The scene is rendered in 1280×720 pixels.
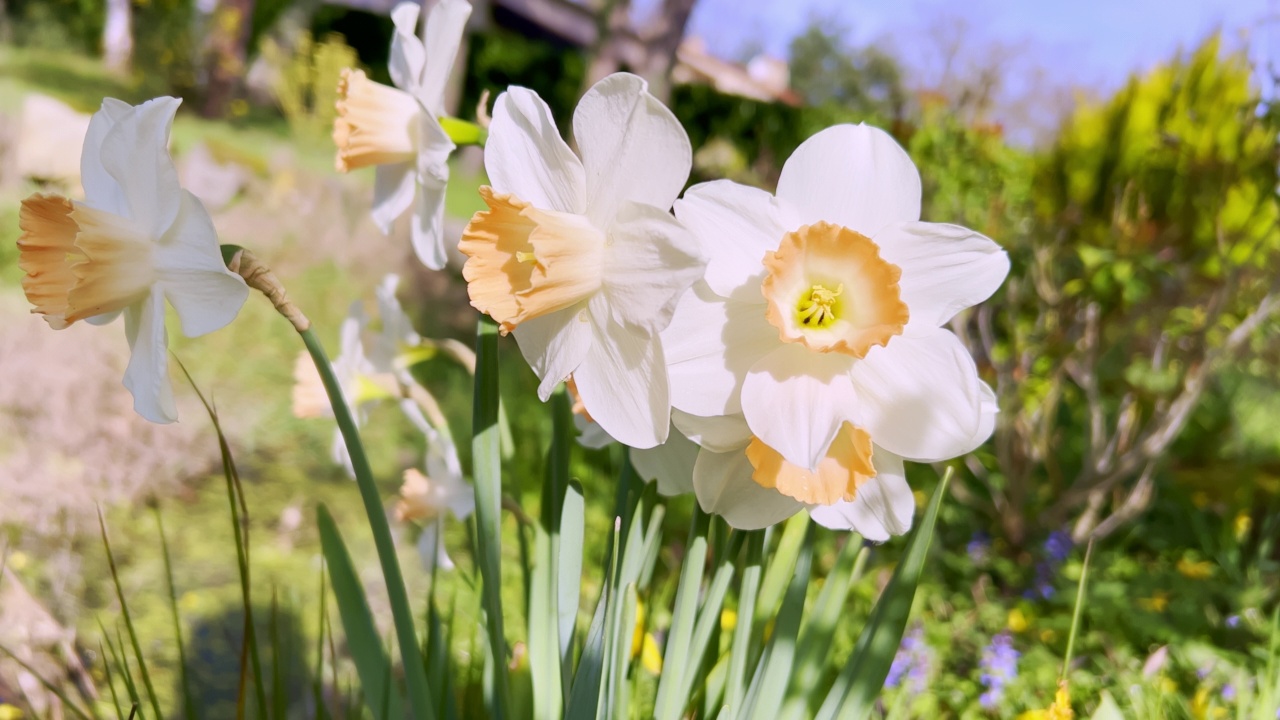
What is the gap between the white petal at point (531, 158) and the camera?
0.64 metres

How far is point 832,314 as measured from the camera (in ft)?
2.05

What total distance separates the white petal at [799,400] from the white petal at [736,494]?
0.09 metres

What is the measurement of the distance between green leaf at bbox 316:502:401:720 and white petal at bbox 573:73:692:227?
1.46 feet

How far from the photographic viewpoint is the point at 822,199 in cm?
63

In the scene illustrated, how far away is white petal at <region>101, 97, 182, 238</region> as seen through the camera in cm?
58

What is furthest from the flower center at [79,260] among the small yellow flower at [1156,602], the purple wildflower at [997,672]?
the small yellow flower at [1156,602]

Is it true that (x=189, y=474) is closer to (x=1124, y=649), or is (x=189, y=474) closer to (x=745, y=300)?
(x=745, y=300)

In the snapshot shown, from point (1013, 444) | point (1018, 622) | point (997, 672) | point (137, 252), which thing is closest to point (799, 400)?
point (137, 252)

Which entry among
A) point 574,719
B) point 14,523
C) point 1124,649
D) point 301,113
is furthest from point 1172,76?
point 301,113

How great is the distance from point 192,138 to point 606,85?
22.5ft

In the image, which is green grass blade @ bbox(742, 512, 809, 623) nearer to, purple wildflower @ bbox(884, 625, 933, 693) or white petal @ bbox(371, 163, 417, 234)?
white petal @ bbox(371, 163, 417, 234)

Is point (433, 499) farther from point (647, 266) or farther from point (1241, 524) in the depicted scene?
point (1241, 524)

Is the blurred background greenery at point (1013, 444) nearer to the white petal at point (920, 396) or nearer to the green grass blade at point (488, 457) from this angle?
the green grass blade at point (488, 457)

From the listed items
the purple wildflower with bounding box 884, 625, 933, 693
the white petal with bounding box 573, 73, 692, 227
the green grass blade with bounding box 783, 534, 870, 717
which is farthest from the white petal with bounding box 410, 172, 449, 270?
the purple wildflower with bounding box 884, 625, 933, 693
